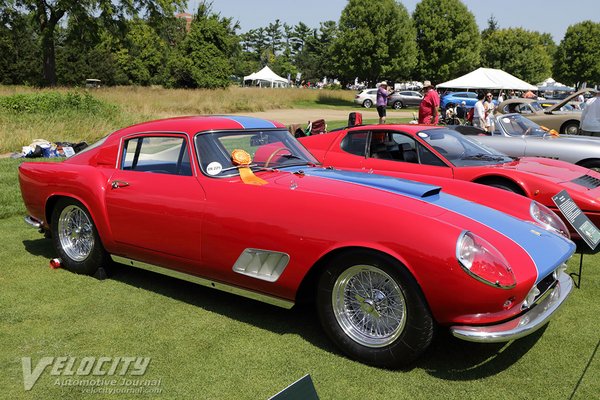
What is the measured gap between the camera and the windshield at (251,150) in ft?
12.5

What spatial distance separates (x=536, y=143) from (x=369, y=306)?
6044 mm

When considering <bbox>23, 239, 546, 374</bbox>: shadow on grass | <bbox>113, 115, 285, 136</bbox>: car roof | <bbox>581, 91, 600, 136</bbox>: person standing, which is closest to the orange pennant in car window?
<bbox>113, 115, 285, 136</bbox>: car roof

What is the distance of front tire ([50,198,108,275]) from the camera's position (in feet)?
14.5

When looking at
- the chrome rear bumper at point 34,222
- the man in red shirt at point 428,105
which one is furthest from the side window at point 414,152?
the man in red shirt at point 428,105

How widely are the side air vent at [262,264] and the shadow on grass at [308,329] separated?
1.66ft

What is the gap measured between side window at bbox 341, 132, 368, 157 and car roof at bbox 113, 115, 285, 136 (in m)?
2.25

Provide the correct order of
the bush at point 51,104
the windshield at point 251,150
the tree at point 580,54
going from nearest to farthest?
the windshield at point 251,150
the bush at point 51,104
the tree at point 580,54

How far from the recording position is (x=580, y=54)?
6016 centimetres

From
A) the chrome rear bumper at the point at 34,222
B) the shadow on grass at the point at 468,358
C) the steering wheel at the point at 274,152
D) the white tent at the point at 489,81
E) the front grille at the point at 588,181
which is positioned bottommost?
the shadow on grass at the point at 468,358

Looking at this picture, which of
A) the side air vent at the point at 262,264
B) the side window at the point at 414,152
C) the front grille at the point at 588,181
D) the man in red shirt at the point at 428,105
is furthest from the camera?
the man in red shirt at the point at 428,105

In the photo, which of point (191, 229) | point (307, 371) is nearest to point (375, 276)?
point (307, 371)

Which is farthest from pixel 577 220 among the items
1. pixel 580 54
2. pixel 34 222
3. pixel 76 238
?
pixel 580 54

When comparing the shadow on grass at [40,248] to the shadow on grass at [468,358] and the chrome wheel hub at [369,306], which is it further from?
the shadow on grass at [468,358]

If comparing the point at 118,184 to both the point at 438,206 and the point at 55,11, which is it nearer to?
the point at 438,206
